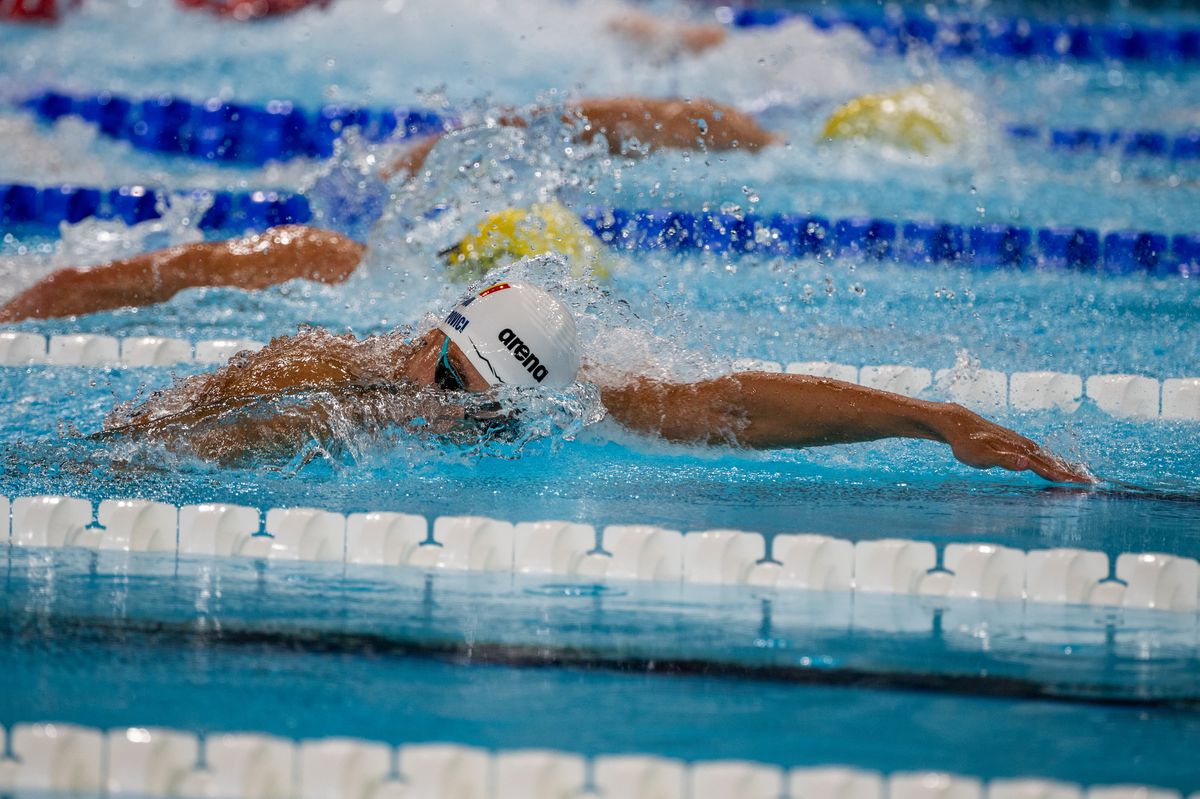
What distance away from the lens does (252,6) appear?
8.41 meters

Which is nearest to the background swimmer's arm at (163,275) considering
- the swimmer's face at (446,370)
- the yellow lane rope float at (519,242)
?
the yellow lane rope float at (519,242)

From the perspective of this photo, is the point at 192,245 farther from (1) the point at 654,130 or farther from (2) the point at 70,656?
(2) the point at 70,656

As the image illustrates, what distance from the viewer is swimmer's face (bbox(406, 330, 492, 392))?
9.37ft

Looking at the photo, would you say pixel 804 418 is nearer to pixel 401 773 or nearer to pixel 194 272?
pixel 401 773

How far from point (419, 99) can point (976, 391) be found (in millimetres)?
3946

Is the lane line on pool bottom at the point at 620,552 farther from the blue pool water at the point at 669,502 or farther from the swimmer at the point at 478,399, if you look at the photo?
the swimmer at the point at 478,399

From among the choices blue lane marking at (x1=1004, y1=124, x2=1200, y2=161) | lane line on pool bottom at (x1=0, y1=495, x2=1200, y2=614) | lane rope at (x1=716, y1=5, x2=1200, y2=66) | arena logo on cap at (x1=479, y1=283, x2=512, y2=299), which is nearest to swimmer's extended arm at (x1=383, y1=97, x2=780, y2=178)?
arena logo on cap at (x1=479, y1=283, x2=512, y2=299)

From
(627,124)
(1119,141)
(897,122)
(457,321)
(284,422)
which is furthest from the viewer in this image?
(1119,141)

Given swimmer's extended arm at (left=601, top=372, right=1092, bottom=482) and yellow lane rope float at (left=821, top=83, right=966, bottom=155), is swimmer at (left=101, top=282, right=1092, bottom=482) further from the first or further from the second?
yellow lane rope float at (left=821, top=83, right=966, bottom=155)

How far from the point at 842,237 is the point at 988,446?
232 cm

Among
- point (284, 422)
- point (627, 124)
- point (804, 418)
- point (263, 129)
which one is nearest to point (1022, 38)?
point (627, 124)

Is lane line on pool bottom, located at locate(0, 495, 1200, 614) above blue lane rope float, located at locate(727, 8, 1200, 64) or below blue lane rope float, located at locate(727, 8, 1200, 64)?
below

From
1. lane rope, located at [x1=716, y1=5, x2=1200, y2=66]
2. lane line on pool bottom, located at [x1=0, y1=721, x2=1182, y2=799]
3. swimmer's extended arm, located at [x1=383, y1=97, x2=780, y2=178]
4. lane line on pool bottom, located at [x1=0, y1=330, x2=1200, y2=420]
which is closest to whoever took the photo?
lane line on pool bottom, located at [x1=0, y1=721, x2=1182, y2=799]

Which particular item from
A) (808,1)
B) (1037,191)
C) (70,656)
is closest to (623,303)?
(70,656)
